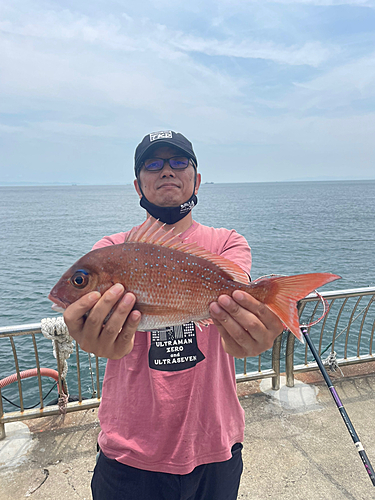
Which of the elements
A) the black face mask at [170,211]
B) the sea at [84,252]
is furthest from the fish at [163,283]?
the sea at [84,252]

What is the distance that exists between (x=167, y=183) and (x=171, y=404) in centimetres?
170

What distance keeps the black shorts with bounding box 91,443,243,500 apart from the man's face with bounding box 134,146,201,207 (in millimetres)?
1978

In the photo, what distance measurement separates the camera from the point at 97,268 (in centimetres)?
210

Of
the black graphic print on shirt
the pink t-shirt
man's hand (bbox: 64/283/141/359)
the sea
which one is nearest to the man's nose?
the pink t-shirt

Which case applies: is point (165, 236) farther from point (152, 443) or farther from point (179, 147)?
point (152, 443)

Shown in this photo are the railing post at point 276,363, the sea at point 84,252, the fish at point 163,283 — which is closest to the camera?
the fish at point 163,283

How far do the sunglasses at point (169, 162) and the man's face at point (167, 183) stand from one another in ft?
0.08

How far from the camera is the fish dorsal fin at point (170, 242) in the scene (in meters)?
2.19

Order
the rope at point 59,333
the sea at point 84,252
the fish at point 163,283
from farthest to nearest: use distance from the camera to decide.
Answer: the sea at point 84,252
the rope at point 59,333
the fish at point 163,283

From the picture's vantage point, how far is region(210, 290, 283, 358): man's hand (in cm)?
201

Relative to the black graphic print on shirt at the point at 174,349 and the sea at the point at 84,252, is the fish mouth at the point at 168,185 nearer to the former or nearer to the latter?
the black graphic print on shirt at the point at 174,349

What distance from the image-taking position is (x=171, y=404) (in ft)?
7.26

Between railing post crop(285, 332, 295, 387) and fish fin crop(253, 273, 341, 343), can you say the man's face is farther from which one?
railing post crop(285, 332, 295, 387)

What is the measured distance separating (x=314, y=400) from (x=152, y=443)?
3590 mm
